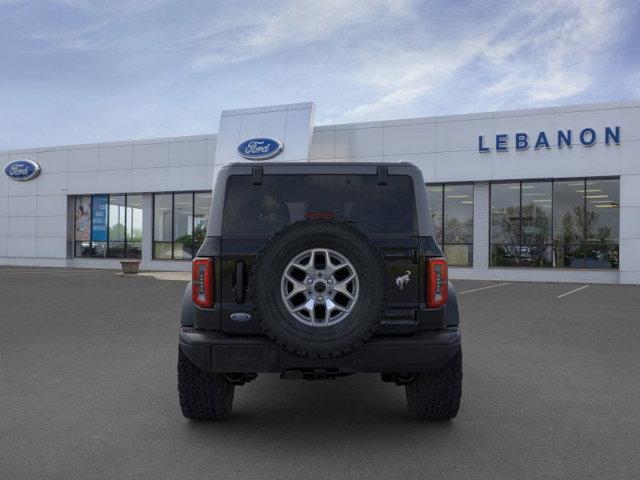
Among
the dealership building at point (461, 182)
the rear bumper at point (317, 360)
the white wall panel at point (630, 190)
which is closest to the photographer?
the rear bumper at point (317, 360)

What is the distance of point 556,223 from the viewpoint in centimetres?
2388

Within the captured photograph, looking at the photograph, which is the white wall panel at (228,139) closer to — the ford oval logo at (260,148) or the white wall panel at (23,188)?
the ford oval logo at (260,148)

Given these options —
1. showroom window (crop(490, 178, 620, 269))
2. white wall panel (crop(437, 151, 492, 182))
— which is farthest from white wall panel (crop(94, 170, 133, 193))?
showroom window (crop(490, 178, 620, 269))

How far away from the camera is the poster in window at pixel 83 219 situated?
1280 inches

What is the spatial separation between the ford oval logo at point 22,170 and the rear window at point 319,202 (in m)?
32.6

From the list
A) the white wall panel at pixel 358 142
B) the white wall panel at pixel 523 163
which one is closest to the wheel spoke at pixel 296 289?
the white wall panel at pixel 523 163

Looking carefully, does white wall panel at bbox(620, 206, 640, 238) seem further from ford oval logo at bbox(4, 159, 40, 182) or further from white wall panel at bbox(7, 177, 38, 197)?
white wall panel at bbox(7, 177, 38, 197)

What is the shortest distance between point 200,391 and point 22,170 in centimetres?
3314

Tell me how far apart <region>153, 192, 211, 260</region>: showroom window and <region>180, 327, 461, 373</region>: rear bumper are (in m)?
26.2

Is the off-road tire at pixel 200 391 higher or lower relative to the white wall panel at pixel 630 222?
lower

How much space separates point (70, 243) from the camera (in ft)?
107

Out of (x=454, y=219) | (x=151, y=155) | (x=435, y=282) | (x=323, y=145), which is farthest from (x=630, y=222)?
(x=151, y=155)

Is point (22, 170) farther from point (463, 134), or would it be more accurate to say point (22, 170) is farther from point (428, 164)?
point (463, 134)

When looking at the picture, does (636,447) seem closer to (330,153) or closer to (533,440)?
(533,440)
